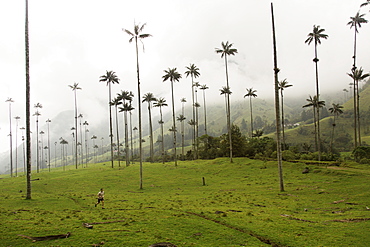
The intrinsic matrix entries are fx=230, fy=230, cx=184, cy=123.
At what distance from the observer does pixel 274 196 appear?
2841cm

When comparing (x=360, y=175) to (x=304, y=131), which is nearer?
(x=360, y=175)

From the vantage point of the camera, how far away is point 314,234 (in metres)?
14.1

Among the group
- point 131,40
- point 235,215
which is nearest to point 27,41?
point 131,40

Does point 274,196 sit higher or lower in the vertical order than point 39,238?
lower

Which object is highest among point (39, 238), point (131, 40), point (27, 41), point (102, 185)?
point (131, 40)

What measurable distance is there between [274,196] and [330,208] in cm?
780

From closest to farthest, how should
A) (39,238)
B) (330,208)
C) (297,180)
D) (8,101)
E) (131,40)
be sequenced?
(39,238) < (330,208) < (297,180) < (131,40) < (8,101)

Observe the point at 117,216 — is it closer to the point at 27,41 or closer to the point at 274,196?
the point at 274,196

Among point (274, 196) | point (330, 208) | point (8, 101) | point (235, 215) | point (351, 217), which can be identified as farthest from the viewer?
point (8, 101)

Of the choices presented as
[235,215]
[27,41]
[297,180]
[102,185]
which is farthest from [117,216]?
[297,180]

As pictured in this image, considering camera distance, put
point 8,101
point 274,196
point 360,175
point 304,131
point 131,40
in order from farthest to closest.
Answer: point 304,131 → point 8,101 → point 131,40 → point 360,175 → point 274,196

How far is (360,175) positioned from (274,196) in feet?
51.3

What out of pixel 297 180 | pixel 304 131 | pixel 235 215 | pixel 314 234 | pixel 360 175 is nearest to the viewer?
pixel 314 234

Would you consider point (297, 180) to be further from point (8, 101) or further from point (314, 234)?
point (8, 101)
